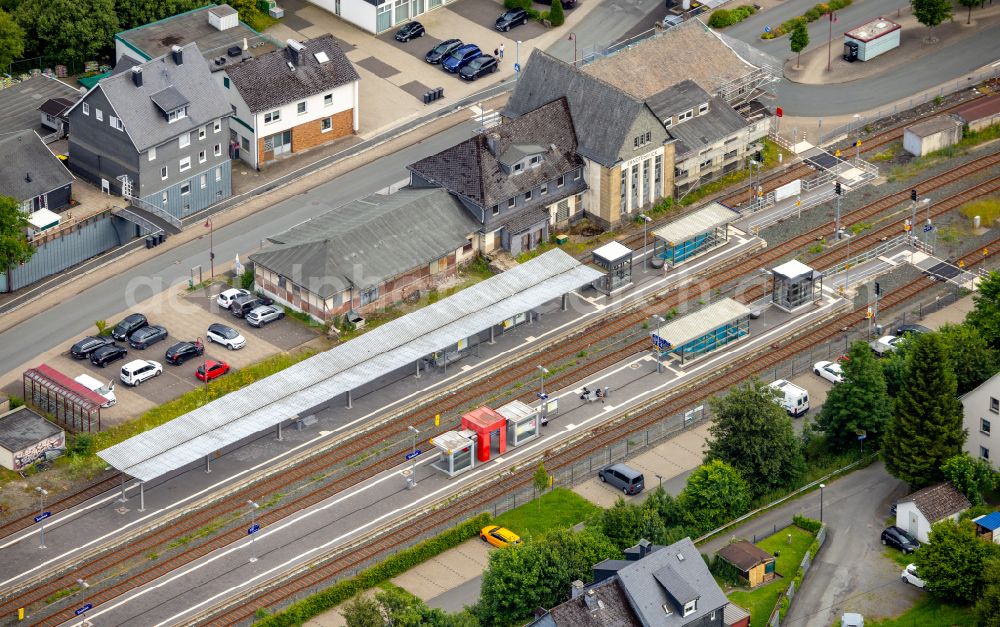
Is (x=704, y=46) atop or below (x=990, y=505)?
atop

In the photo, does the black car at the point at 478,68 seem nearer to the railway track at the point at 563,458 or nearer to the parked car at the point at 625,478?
the railway track at the point at 563,458

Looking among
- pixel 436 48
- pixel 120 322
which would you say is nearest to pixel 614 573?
pixel 120 322

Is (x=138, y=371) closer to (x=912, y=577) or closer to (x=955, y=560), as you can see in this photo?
(x=912, y=577)

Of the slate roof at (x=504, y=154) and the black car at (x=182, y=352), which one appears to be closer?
the black car at (x=182, y=352)

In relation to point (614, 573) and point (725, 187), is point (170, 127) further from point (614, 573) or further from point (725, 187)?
point (614, 573)

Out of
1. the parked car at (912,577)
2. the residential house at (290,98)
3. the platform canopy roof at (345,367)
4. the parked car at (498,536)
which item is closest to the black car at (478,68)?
the residential house at (290,98)

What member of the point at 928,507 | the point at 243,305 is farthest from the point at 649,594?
the point at 243,305

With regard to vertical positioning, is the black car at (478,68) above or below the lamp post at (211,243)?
above

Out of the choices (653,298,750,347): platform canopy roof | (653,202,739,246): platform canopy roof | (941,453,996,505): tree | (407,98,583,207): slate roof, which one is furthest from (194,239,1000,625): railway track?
(407,98,583,207): slate roof
